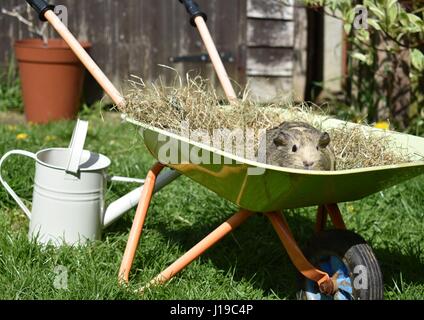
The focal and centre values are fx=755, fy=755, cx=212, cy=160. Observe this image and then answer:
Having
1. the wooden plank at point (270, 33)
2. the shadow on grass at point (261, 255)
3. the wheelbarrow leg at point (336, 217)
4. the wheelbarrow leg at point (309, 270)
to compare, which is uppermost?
the wooden plank at point (270, 33)

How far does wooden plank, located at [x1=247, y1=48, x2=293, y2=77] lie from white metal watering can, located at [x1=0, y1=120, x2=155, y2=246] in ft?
9.31

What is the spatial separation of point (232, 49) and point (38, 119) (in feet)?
5.18

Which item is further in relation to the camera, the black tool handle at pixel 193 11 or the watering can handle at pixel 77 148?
the black tool handle at pixel 193 11

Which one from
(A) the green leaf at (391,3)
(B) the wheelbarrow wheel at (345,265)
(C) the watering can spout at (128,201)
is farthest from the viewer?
(A) the green leaf at (391,3)

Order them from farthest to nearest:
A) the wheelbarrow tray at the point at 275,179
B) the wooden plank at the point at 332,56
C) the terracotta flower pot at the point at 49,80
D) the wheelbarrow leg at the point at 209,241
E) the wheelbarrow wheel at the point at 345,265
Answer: the wooden plank at the point at 332,56
the terracotta flower pot at the point at 49,80
the wheelbarrow leg at the point at 209,241
the wheelbarrow wheel at the point at 345,265
the wheelbarrow tray at the point at 275,179

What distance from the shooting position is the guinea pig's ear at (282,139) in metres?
2.57

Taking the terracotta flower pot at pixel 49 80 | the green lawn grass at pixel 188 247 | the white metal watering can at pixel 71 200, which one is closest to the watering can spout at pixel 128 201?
the white metal watering can at pixel 71 200

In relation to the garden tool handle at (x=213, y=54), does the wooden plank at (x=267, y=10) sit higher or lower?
higher

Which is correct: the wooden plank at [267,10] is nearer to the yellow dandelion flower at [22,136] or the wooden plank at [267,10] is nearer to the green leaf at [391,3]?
the green leaf at [391,3]

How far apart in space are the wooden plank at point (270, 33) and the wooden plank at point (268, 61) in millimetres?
54

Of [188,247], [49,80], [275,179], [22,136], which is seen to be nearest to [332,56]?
[49,80]

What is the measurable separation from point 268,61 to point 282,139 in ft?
11.0

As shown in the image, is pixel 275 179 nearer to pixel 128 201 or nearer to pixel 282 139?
pixel 282 139

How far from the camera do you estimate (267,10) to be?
5746mm
